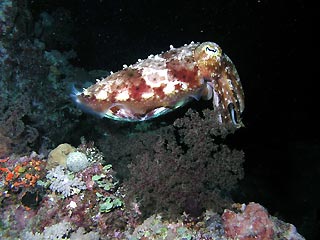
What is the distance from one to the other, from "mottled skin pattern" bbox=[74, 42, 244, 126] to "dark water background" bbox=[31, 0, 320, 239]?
8116 mm

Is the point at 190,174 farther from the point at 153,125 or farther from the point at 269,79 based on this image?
the point at 269,79

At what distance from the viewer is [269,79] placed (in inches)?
460

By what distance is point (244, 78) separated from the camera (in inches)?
450

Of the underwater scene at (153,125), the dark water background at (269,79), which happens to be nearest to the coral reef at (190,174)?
the underwater scene at (153,125)

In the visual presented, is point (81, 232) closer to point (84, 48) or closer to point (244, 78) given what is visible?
point (244, 78)

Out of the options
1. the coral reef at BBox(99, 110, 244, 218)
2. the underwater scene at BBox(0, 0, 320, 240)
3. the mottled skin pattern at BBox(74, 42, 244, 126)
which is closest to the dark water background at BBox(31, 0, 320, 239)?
the underwater scene at BBox(0, 0, 320, 240)

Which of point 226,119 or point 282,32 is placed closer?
point 226,119

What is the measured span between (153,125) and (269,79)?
5972 millimetres

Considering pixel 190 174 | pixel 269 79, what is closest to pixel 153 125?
pixel 190 174

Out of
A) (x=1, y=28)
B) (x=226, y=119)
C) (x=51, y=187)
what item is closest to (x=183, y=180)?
(x=226, y=119)

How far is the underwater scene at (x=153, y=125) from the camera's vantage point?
3.85 metres

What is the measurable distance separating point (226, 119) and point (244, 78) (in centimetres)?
810

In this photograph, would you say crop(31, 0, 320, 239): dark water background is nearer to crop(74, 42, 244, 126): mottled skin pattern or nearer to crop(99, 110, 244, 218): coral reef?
crop(99, 110, 244, 218): coral reef

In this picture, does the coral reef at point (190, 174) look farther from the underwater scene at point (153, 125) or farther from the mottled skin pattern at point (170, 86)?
the mottled skin pattern at point (170, 86)
